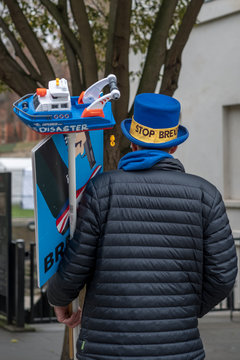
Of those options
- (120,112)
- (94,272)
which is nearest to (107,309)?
(94,272)

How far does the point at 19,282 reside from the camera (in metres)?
8.54

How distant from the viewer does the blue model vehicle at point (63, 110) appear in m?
2.93

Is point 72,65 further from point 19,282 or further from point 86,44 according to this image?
point 19,282

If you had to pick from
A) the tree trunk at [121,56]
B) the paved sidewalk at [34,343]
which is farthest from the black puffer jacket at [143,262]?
the paved sidewalk at [34,343]

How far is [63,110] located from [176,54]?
11.6ft

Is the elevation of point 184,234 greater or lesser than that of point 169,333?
greater

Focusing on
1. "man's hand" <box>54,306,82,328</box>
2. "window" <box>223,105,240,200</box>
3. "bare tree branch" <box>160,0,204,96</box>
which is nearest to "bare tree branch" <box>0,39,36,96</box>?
"bare tree branch" <box>160,0,204,96</box>

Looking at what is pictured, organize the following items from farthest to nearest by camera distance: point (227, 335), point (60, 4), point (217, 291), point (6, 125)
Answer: point (6, 125), point (227, 335), point (60, 4), point (217, 291)

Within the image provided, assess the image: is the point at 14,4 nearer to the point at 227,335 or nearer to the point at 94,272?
the point at 94,272

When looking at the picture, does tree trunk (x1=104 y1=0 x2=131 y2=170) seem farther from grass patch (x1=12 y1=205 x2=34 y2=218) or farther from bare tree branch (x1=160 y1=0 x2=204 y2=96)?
grass patch (x1=12 y1=205 x2=34 y2=218)

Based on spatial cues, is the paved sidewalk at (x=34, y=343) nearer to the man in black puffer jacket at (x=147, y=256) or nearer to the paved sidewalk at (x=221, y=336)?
the paved sidewalk at (x=221, y=336)

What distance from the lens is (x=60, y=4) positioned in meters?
6.56

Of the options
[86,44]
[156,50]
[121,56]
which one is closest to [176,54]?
[156,50]

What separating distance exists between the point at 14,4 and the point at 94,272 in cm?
387
